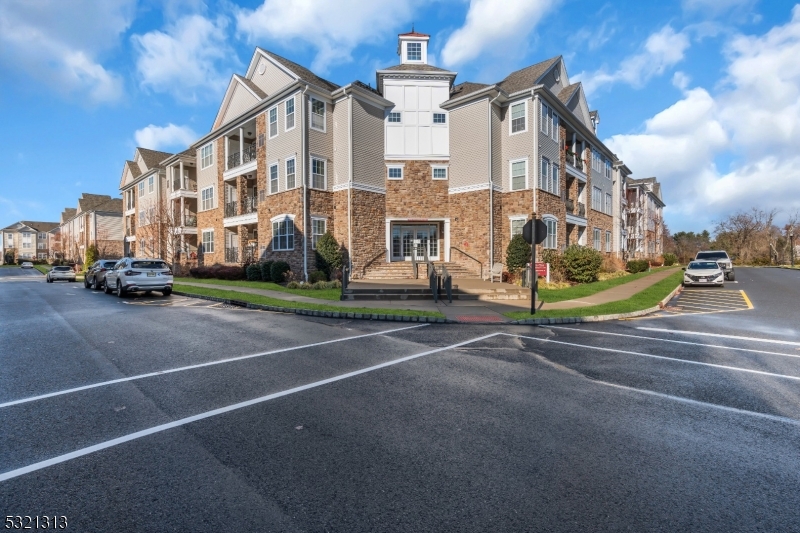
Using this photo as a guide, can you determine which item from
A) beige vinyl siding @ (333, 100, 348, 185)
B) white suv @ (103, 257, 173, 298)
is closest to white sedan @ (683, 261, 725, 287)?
beige vinyl siding @ (333, 100, 348, 185)

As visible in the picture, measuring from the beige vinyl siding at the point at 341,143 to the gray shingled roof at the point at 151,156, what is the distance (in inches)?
1132

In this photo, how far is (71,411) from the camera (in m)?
4.77

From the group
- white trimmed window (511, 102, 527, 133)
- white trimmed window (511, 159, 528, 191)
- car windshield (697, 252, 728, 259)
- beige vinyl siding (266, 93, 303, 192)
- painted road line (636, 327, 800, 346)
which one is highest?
white trimmed window (511, 102, 527, 133)

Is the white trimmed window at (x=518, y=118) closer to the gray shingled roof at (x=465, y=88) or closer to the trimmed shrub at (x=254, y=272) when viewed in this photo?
the gray shingled roof at (x=465, y=88)

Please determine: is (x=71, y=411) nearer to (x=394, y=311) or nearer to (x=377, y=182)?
(x=394, y=311)

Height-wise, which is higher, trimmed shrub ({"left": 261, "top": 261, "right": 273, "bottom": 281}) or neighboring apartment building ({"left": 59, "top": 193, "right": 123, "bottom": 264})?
neighboring apartment building ({"left": 59, "top": 193, "right": 123, "bottom": 264})

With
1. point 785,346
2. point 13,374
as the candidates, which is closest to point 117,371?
point 13,374

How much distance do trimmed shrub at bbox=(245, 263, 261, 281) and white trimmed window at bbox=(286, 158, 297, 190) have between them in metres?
5.27

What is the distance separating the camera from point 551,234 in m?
25.2

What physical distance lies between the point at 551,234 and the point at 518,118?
7.24 m

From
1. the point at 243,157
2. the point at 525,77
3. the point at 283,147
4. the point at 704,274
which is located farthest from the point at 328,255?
the point at 704,274

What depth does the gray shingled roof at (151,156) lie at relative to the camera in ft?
144

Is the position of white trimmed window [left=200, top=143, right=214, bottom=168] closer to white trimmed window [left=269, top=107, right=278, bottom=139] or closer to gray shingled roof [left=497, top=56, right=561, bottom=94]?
white trimmed window [left=269, top=107, right=278, bottom=139]

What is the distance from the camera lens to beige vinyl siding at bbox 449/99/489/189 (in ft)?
78.8
